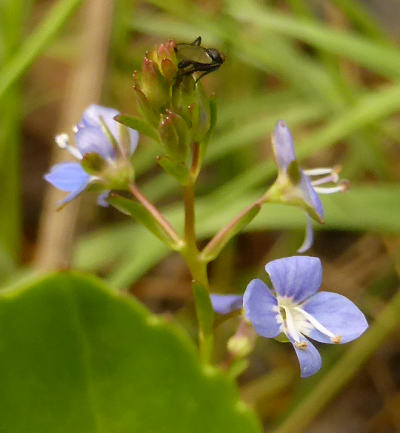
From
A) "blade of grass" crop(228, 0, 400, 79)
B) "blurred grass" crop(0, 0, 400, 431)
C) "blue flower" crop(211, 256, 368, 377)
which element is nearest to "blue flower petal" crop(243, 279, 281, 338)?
"blue flower" crop(211, 256, 368, 377)

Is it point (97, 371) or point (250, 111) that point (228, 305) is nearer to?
point (97, 371)

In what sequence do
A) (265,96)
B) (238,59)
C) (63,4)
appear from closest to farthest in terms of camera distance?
(63,4)
(265,96)
(238,59)

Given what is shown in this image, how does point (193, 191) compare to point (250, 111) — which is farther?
point (250, 111)

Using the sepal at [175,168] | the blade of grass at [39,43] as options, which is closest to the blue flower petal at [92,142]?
the sepal at [175,168]

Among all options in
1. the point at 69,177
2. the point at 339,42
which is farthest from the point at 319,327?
the point at 339,42

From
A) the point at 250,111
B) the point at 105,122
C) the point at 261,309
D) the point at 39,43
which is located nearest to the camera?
the point at 261,309

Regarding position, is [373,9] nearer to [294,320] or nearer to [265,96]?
[265,96]

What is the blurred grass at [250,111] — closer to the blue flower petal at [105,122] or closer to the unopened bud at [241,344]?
the blue flower petal at [105,122]

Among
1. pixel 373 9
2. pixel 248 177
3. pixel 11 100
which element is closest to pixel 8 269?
pixel 11 100
